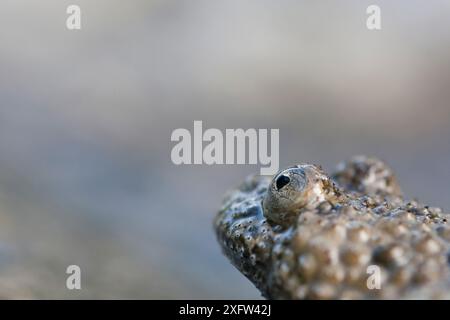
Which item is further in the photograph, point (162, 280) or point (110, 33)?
point (110, 33)

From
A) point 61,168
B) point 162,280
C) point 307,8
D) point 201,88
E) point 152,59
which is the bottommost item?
point 162,280

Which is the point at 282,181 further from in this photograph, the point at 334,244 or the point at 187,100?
the point at 187,100

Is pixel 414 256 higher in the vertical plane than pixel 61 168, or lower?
lower

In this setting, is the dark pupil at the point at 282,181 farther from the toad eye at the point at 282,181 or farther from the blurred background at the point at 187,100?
the blurred background at the point at 187,100

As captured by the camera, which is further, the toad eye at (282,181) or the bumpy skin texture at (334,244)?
the toad eye at (282,181)

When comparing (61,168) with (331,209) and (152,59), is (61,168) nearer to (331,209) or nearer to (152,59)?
(331,209)

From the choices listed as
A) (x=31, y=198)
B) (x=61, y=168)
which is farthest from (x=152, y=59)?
(x=31, y=198)

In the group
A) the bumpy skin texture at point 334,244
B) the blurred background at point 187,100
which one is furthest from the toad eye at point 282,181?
the blurred background at point 187,100
